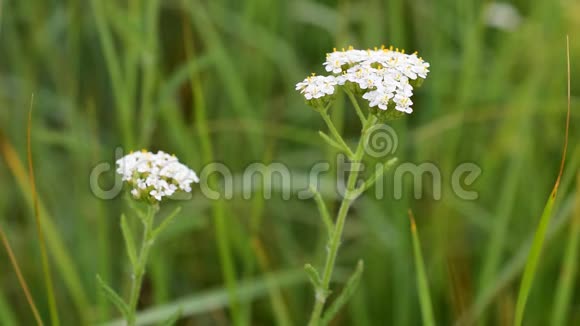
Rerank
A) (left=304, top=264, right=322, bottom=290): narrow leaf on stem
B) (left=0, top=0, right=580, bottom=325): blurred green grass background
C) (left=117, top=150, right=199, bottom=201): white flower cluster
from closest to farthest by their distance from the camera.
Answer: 1. (left=304, top=264, right=322, bottom=290): narrow leaf on stem
2. (left=117, top=150, right=199, bottom=201): white flower cluster
3. (left=0, top=0, right=580, bottom=325): blurred green grass background

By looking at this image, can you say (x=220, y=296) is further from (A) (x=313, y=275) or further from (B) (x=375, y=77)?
(B) (x=375, y=77)

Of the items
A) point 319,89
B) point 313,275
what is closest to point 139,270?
point 313,275

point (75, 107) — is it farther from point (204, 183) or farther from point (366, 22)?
point (366, 22)

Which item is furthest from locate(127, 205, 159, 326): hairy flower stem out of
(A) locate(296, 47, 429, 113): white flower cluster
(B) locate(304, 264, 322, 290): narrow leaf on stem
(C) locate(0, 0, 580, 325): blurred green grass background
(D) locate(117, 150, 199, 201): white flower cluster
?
(C) locate(0, 0, 580, 325): blurred green grass background

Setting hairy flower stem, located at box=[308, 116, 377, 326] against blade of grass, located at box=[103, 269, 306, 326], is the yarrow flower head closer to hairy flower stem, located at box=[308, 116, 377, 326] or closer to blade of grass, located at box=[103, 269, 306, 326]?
hairy flower stem, located at box=[308, 116, 377, 326]

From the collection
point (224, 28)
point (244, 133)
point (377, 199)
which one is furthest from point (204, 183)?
point (224, 28)
